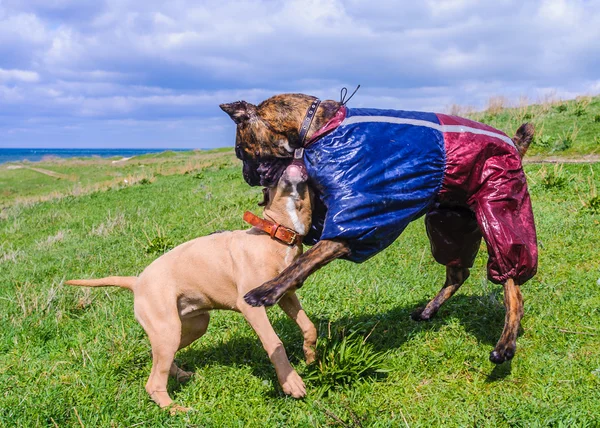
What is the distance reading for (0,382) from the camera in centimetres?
451

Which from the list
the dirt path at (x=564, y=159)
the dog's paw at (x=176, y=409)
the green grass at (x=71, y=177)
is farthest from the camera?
the green grass at (x=71, y=177)

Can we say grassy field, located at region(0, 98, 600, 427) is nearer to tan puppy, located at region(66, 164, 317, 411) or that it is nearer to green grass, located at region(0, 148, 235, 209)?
tan puppy, located at region(66, 164, 317, 411)

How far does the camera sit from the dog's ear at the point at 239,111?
3.65 m

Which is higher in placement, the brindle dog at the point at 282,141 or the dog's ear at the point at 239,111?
the dog's ear at the point at 239,111

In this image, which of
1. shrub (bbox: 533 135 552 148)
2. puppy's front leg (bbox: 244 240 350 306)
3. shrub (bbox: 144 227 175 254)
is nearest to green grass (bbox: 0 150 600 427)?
shrub (bbox: 144 227 175 254)

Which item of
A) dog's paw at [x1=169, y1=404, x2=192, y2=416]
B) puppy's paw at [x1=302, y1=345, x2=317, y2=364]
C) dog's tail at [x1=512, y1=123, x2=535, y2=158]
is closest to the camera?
dog's paw at [x1=169, y1=404, x2=192, y2=416]

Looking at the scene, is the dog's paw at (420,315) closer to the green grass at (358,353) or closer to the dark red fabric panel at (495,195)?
the green grass at (358,353)

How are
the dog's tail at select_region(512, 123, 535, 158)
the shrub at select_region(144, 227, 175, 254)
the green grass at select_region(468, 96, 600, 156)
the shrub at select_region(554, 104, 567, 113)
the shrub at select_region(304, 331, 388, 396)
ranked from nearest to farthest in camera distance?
the shrub at select_region(304, 331, 388, 396) < the dog's tail at select_region(512, 123, 535, 158) < the shrub at select_region(144, 227, 175, 254) < the green grass at select_region(468, 96, 600, 156) < the shrub at select_region(554, 104, 567, 113)

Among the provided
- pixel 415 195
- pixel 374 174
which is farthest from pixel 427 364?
pixel 374 174

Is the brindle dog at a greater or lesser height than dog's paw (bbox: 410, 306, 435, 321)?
greater

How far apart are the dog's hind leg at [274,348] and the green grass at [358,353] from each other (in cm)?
21

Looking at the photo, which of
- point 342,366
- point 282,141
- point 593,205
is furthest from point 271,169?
point 593,205

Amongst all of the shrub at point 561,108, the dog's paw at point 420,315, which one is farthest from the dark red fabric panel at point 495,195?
the shrub at point 561,108

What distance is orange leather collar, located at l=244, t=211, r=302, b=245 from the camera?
3.80 meters
